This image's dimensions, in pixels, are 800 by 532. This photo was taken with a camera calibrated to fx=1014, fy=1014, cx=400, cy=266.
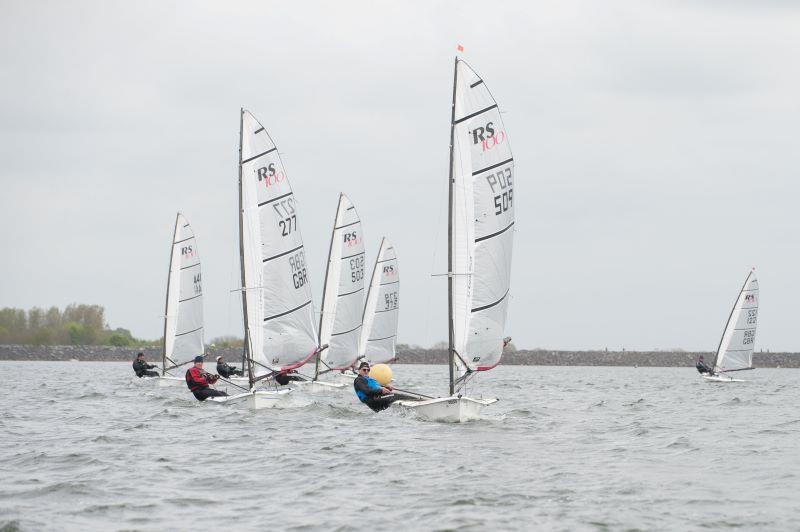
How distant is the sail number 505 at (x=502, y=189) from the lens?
74.8ft

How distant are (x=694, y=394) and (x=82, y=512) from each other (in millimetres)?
30695

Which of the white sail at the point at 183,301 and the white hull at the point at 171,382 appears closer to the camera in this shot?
the white hull at the point at 171,382

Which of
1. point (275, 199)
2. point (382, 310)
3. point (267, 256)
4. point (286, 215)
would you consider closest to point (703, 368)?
point (382, 310)

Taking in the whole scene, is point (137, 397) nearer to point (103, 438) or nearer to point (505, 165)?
point (103, 438)

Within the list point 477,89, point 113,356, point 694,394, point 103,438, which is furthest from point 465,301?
point 113,356

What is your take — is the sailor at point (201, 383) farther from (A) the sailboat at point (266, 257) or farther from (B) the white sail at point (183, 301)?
(B) the white sail at point (183, 301)

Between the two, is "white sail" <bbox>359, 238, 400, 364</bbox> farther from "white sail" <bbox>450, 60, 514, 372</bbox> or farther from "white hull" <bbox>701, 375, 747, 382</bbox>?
"white sail" <bbox>450, 60, 514, 372</bbox>

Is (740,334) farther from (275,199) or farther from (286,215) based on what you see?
(275,199)

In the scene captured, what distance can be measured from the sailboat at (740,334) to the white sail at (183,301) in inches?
1033

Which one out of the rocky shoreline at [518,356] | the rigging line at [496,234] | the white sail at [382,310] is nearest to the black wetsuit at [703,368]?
the white sail at [382,310]

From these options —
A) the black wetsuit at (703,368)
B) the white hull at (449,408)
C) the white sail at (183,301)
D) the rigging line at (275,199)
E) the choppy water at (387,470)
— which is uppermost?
the rigging line at (275,199)

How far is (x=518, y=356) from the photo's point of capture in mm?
102750

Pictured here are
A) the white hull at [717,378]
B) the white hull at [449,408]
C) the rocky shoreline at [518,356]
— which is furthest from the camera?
the rocky shoreline at [518,356]

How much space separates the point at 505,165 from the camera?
22969 millimetres
